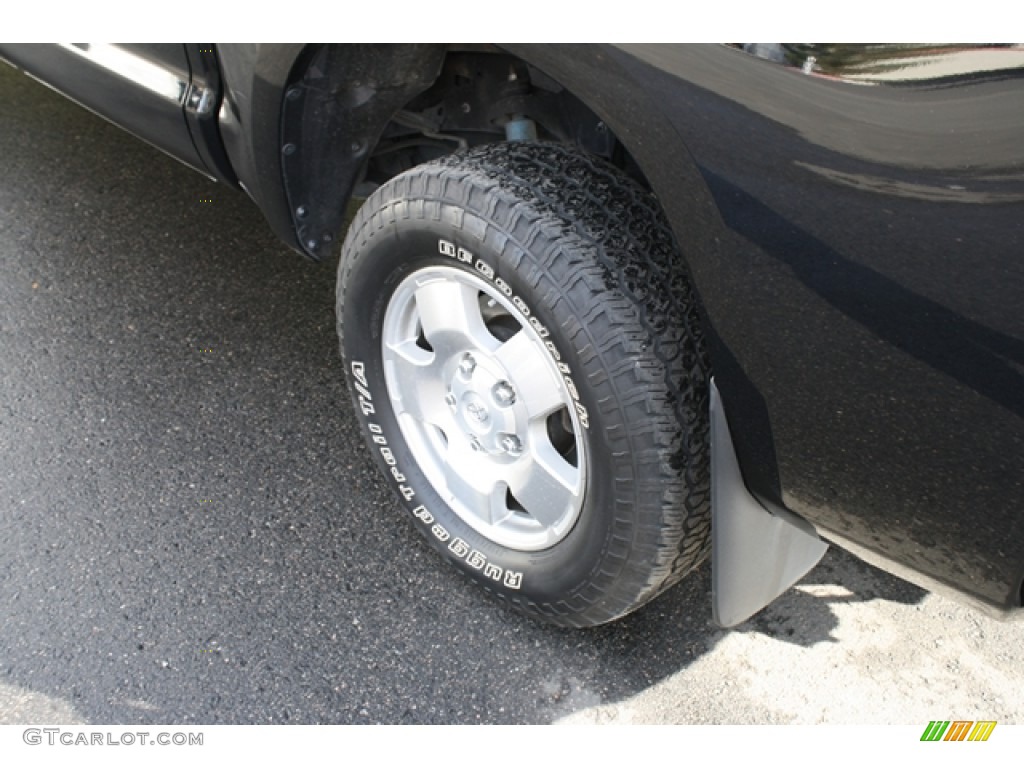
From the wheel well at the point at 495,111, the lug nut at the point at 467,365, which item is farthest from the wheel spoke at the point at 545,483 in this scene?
the wheel well at the point at 495,111

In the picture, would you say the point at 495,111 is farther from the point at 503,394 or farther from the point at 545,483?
the point at 545,483

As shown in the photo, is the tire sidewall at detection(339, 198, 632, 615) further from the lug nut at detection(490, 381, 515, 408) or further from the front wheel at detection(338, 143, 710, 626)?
the lug nut at detection(490, 381, 515, 408)

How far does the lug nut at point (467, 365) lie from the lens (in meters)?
2.02

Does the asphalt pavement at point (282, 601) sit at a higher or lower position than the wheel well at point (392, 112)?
lower

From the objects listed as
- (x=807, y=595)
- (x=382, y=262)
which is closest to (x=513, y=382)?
(x=382, y=262)

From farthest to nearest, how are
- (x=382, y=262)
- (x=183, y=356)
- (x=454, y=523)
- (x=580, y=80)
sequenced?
(x=183, y=356)
(x=454, y=523)
(x=382, y=262)
(x=580, y=80)

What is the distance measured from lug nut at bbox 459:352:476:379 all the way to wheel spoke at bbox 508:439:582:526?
207mm

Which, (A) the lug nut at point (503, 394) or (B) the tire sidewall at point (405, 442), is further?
(A) the lug nut at point (503, 394)

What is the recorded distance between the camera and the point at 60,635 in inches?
83.9

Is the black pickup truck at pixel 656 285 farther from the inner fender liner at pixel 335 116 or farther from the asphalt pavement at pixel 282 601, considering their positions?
the asphalt pavement at pixel 282 601

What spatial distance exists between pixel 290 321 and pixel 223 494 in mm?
713
